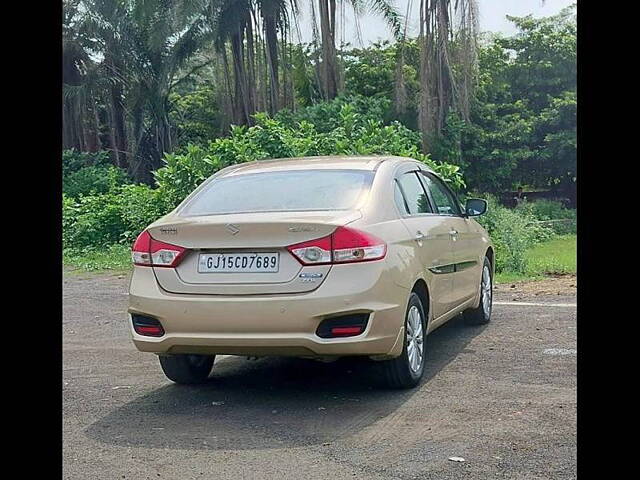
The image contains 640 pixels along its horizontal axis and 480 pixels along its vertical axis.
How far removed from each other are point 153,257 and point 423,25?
1576 cm

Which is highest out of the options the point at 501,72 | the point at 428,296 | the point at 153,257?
the point at 501,72

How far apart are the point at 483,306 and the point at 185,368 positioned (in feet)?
10.9

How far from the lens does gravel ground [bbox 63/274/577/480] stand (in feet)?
13.1

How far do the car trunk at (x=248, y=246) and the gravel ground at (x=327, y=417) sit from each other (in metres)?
0.81

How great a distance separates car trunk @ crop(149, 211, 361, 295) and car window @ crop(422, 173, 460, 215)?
1754 millimetres

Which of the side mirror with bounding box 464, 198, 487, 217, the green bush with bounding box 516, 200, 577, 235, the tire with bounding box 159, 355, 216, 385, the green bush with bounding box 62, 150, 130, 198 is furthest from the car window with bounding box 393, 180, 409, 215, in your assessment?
the green bush with bounding box 62, 150, 130, 198

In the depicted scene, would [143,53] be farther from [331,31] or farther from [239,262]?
[239,262]

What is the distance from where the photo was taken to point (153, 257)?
5.10 metres

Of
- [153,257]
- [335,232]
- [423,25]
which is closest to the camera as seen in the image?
[335,232]

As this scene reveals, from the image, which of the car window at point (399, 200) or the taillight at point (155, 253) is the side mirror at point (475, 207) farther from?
the taillight at point (155, 253)

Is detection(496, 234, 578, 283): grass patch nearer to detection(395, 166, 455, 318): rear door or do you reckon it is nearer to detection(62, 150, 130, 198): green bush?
detection(395, 166, 455, 318): rear door
